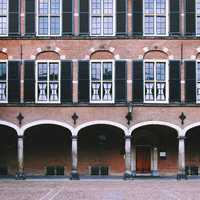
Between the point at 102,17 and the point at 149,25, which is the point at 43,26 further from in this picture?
the point at 149,25

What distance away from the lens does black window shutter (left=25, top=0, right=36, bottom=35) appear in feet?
122

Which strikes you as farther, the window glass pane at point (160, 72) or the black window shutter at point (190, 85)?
the window glass pane at point (160, 72)

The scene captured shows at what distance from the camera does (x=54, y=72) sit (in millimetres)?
37000

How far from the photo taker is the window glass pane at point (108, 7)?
37.4 meters

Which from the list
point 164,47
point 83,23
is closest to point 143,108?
point 164,47

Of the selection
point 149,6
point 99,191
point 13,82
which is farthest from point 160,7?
point 99,191

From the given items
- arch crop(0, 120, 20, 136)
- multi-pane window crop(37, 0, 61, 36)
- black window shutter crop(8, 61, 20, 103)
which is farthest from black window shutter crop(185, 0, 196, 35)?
arch crop(0, 120, 20, 136)

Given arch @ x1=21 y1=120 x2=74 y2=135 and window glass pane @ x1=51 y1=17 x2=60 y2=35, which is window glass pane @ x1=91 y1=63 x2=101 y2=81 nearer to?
window glass pane @ x1=51 y1=17 x2=60 y2=35

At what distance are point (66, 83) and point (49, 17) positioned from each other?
4126 mm

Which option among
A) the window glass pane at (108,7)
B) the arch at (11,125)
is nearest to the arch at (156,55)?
the window glass pane at (108,7)

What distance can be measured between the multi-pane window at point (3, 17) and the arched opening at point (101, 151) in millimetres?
7818

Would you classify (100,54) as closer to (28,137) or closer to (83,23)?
(83,23)

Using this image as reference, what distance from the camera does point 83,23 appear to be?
3722 cm

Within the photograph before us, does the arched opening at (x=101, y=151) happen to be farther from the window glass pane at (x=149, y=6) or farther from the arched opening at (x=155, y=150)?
the window glass pane at (x=149, y=6)
